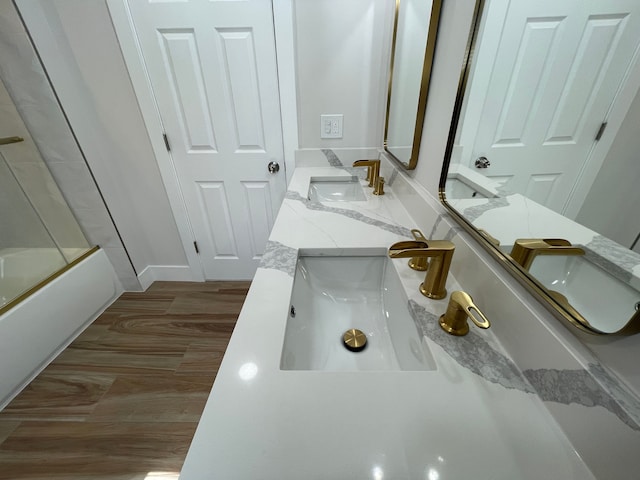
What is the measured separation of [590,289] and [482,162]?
1.02 ft

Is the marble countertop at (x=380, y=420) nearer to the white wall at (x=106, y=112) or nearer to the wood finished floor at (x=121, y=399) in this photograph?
the wood finished floor at (x=121, y=399)

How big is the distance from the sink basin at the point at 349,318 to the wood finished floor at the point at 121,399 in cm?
84

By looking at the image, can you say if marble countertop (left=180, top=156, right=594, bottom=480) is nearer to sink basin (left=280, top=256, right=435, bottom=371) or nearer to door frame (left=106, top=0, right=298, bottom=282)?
sink basin (left=280, top=256, right=435, bottom=371)

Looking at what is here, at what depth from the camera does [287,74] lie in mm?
1348

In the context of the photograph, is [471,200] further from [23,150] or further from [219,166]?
[23,150]

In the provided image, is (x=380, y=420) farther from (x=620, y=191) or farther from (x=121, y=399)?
(x=121, y=399)

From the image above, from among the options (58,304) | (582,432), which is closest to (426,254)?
(582,432)

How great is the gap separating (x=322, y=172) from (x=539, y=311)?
1239 mm

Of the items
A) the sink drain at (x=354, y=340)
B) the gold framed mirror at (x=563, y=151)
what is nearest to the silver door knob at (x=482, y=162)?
the gold framed mirror at (x=563, y=151)

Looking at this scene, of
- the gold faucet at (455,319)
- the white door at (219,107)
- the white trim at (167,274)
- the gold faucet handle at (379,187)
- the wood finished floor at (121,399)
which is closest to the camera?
the gold faucet at (455,319)

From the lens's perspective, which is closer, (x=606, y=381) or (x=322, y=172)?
(x=606, y=381)

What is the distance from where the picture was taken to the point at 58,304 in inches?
55.8

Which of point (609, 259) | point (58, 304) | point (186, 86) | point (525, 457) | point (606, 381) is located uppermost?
point (186, 86)

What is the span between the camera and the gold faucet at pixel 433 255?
51 centimetres
